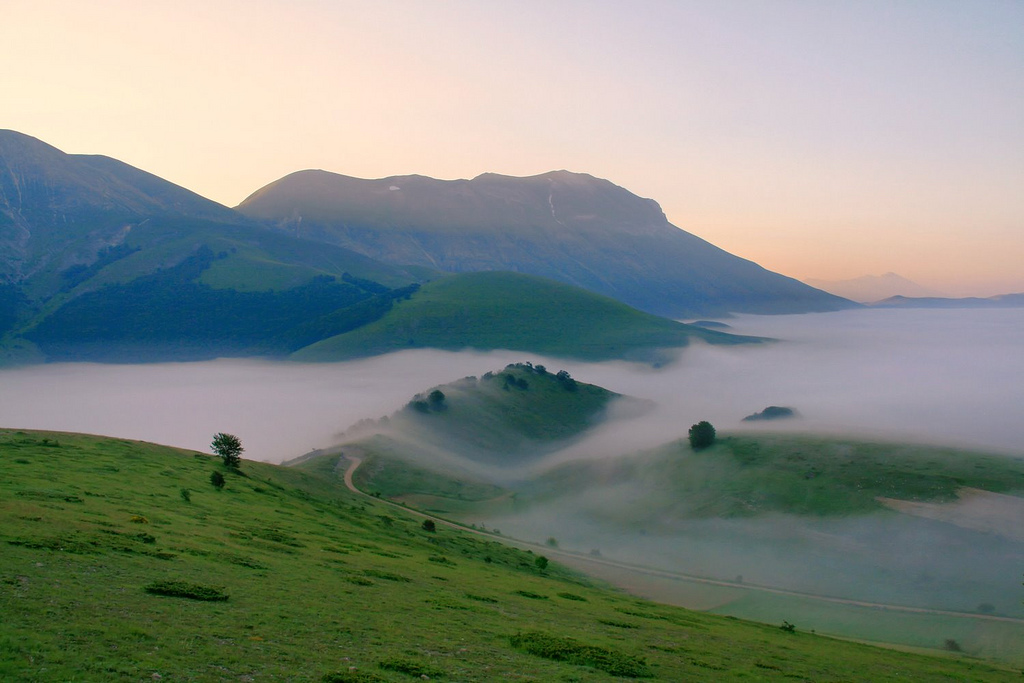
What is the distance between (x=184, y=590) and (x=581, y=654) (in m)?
15.2

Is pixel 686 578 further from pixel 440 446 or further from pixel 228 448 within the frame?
pixel 440 446

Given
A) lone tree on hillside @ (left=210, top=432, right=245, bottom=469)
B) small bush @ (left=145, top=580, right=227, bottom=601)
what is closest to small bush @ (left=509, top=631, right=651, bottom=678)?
small bush @ (left=145, top=580, right=227, bottom=601)

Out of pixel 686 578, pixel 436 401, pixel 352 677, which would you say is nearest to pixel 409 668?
pixel 352 677

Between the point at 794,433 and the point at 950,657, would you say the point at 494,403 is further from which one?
the point at 950,657

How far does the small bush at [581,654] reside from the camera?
26.9m

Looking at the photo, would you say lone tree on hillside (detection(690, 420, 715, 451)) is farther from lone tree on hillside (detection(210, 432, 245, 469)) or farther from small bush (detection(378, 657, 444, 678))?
small bush (detection(378, 657, 444, 678))

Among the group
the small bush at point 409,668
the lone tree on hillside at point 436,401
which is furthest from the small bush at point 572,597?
the lone tree on hillside at point 436,401

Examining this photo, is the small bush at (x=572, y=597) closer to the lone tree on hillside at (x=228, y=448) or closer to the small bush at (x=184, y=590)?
the small bush at (x=184, y=590)

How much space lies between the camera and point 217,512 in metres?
45.8

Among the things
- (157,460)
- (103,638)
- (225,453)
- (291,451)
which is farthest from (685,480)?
(103,638)

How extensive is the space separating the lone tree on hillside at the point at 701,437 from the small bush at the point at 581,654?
117 metres

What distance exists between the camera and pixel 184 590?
83.9 feet

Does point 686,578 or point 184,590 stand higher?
point 184,590

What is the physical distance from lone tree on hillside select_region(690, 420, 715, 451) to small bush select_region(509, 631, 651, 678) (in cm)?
11653
